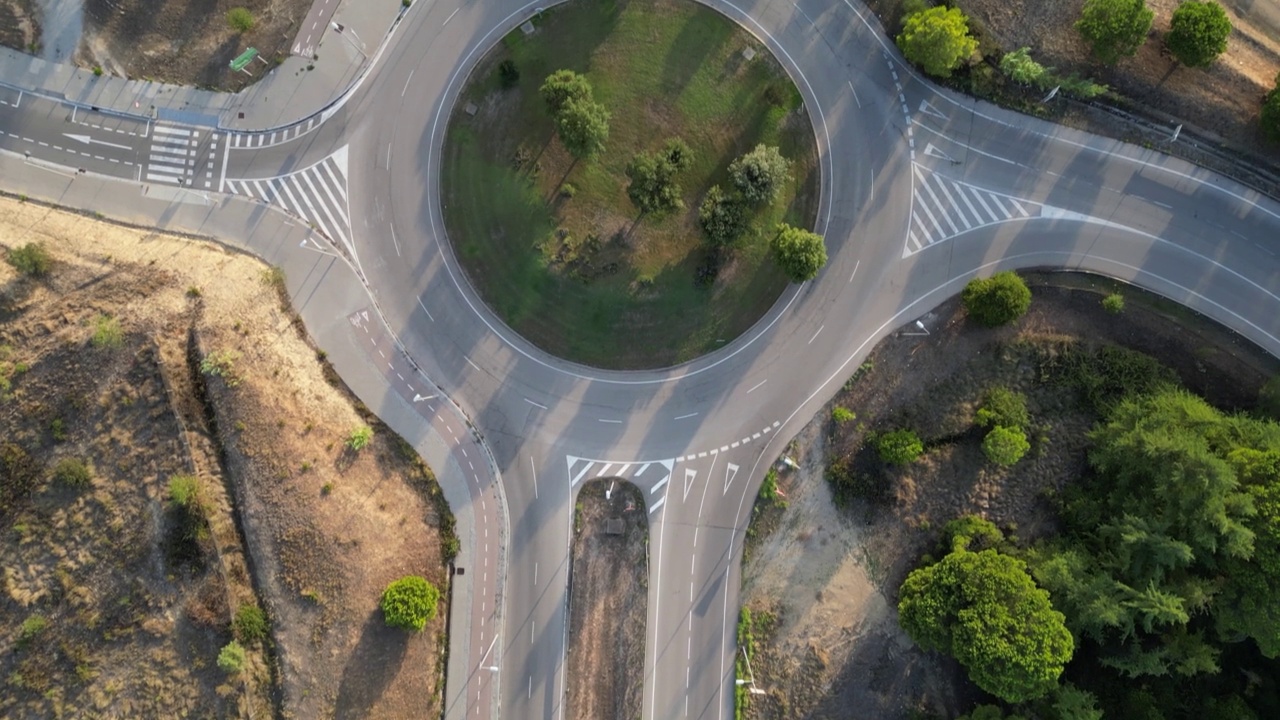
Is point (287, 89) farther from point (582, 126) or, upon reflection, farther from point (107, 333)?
point (582, 126)

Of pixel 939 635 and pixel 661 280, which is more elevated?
pixel 661 280

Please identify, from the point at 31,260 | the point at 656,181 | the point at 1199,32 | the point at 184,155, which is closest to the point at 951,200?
the point at 1199,32

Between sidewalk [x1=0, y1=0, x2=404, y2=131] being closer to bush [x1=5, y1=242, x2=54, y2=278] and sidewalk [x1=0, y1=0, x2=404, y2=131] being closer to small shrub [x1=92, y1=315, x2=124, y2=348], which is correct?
bush [x1=5, y1=242, x2=54, y2=278]

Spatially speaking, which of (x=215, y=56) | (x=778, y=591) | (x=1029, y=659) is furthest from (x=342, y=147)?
(x=1029, y=659)

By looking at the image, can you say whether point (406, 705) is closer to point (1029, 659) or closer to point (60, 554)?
point (60, 554)

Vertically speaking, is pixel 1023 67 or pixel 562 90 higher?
pixel 1023 67
